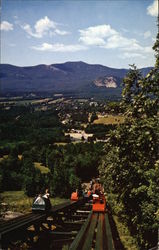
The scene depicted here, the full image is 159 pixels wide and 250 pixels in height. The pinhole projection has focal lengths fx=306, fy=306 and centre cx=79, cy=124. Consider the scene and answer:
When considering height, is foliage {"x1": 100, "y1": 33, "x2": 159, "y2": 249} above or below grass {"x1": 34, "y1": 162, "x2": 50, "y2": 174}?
above

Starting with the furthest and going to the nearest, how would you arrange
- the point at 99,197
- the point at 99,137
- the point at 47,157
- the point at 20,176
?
the point at 99,137 → the point at 47,157 → the point at 20,176 → the point at 99,197

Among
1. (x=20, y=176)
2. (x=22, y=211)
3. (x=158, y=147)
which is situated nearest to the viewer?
(x=158, y=147)

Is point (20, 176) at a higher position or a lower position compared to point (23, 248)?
lower

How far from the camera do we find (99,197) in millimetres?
23781

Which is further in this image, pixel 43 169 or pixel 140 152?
pixel 43 169

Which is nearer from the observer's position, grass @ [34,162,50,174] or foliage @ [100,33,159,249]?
foliage @ [100,33,159,249]

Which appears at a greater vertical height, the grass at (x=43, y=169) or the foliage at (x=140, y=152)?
the foliage at (x=140, y=152)

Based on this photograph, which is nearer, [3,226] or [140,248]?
[3,226]

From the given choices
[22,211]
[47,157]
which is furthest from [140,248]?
[47,157]

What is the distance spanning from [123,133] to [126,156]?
51.8 inches

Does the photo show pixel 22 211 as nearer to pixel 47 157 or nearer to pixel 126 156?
pixel 126 156

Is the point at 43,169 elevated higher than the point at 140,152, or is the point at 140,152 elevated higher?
the point at 140,152

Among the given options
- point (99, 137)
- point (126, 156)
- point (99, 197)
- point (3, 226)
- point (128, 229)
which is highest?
point (126, 156)

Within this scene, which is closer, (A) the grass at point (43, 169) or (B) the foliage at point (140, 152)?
(B) the foliage at point (140, 152)
